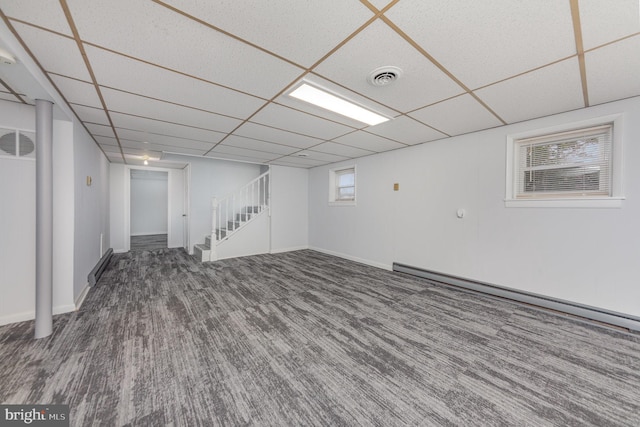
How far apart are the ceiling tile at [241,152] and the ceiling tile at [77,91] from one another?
1.87m

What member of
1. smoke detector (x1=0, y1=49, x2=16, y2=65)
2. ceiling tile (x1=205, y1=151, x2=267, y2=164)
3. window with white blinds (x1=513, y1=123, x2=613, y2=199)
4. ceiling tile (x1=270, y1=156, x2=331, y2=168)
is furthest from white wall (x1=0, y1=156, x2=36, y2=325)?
window with white blinds (x1=513, y1=123, x2=613, y2=199)

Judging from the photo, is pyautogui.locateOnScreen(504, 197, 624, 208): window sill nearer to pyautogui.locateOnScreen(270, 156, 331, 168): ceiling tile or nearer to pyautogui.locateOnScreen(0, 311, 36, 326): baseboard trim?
pyautogui.locateOnScreen(270, 156, 331, 168): ceiling tile

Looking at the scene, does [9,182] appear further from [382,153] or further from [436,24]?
[382,153]

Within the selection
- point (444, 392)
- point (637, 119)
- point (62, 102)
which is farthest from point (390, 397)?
point (62, 102)

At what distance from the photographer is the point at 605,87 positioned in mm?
2143

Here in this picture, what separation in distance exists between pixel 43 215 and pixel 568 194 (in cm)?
558

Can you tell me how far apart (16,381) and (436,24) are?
3.68m

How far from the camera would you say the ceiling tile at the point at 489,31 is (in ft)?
4.21

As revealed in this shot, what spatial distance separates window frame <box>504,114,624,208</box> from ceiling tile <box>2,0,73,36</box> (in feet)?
14.3

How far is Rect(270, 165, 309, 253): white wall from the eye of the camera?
20.3ft

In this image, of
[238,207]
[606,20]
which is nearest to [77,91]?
[606,20]

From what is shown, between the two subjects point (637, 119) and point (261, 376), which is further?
point (637, 119)

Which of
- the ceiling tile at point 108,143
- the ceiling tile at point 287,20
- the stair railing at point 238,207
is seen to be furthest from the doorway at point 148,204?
the ceiling tile at point 287,20

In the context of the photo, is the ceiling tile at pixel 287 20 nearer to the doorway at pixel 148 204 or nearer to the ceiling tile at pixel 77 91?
the ceiling tile at pixel 77 91
